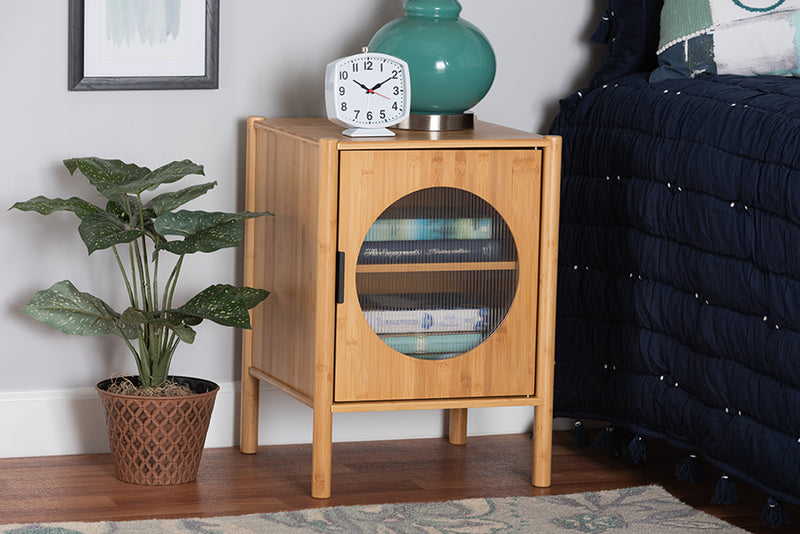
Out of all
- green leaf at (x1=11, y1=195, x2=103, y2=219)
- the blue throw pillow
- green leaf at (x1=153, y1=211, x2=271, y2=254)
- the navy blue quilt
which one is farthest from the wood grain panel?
the blue throw pillow

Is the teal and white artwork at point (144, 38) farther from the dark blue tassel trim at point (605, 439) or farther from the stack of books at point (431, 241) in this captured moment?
the dark blue tassel trim at point (605, 439)

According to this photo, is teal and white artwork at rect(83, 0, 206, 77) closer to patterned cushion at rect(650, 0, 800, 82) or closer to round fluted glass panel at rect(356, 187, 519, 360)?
round fluted glass panel at rect(356, 187, 519, 360)

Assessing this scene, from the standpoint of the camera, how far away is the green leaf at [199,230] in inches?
84.2

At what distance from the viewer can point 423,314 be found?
2186 millimetres

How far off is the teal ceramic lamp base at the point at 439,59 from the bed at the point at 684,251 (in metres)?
0.33

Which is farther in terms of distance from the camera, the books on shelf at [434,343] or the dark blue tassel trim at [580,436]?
the dark blue tassel trim at [580,436]

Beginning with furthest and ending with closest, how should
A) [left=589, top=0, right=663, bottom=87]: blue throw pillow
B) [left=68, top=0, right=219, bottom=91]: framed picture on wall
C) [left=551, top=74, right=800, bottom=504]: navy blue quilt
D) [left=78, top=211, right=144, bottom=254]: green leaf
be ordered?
[left=589, top=0, right=663, bottom=87]: blue throw pillow, [left=68, top=0, right=219, bottom=91]: framed picture on wall, [left=78, top=211, right=144, bottom=254]: green leaf, [left=551, top=74, right=800, bottom=504]: navy blue quilt

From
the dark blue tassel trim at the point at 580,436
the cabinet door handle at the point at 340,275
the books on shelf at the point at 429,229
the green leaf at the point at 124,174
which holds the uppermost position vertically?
the green leaf at the point at 124,174

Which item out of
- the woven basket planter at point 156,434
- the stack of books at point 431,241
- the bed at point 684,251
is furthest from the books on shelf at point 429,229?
the woven basket planter at point 156,434

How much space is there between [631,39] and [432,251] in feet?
2.24

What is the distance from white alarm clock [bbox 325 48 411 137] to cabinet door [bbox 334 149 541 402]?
0.27 ft

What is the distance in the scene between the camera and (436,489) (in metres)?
2.29

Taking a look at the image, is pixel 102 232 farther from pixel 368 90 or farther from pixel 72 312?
pixel 368 90

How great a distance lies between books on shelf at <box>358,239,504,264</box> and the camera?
2.14 m
